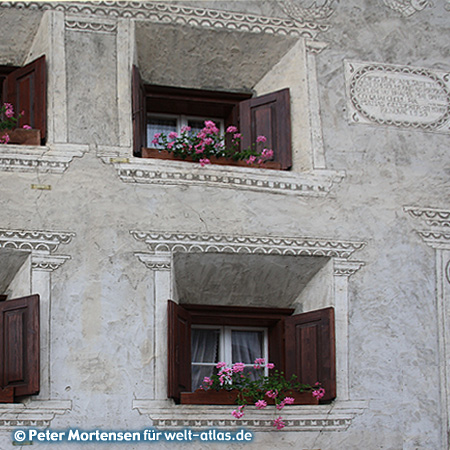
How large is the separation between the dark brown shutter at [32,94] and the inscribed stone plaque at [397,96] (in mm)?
3215

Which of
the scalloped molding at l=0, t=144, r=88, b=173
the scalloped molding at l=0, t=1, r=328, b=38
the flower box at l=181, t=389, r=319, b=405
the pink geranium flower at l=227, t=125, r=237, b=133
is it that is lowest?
the flower box at l=181, t=389, r=319, b=405

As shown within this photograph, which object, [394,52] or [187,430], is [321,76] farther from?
[187,430]

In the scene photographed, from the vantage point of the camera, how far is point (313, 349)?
40.8 feet

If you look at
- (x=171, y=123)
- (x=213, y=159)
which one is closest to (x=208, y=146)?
(x=213, y=159)

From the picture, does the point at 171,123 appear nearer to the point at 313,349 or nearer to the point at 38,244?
the point at 38,244

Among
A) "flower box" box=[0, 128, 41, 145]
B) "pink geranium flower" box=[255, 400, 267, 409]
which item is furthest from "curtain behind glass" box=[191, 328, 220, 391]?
"flower box" box=[0, 128, 41, 145]

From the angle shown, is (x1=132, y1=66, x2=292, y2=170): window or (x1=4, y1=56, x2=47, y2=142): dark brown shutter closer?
(x1=4, y1=56, x2=47, y2=142): dark brown shutter

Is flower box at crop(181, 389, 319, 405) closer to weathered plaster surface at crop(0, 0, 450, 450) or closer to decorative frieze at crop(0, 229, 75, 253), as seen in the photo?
weathered plaster surface at crop(0, 0, 450, 450)

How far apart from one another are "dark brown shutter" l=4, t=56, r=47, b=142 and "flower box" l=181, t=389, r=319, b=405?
2975mm

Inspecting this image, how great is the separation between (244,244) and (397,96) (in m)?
2.49

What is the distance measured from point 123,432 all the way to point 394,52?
511cm

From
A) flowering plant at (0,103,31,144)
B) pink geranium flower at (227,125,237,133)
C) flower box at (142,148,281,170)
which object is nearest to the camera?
flowering plant at (0,103,31,144)

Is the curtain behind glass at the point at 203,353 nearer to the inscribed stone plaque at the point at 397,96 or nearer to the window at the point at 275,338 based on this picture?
the window at the point at 275,338

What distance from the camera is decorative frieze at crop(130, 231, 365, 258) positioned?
1234 cm
